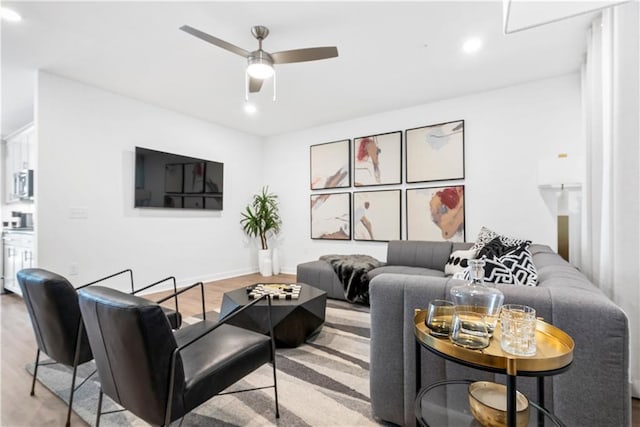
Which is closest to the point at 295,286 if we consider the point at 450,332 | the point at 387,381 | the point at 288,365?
the point at 288,365

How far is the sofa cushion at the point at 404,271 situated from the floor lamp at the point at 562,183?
1.36m

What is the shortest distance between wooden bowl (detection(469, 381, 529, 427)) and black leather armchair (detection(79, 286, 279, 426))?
3.39ft

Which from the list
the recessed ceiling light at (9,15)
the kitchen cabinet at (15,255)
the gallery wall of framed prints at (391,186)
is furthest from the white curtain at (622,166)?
the kitchen cabinet at (15,255)

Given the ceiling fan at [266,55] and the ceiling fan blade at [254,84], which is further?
the ceiling fan blade at [254,84]

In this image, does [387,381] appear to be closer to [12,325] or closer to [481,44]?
[481,44]

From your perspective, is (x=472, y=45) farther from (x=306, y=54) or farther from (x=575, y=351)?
(x=575, y=351)

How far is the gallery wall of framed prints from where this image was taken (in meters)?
4.23

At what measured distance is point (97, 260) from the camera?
379 centimetres

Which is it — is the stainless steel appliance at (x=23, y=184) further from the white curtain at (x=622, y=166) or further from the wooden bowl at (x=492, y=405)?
the white curtain at (x=622, y=166)

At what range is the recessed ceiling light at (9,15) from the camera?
2.36 metres

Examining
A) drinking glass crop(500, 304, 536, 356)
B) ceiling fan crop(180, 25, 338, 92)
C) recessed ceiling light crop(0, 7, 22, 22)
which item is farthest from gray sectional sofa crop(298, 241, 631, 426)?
recessed ceiling light crop(0, 7, 22, 22)

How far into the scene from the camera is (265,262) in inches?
220

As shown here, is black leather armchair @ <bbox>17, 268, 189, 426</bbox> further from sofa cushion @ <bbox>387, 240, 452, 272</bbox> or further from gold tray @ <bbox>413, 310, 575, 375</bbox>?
sofa cushion @ <bbox>387, 240, 452, 272</bbox>

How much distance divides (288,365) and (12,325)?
10.0ft
